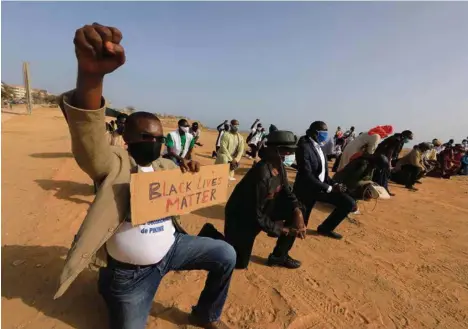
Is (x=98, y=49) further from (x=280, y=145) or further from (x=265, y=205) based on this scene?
(x=265, y=205)

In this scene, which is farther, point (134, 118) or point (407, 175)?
point (407, 175)

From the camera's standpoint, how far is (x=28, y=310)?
286 centimetres

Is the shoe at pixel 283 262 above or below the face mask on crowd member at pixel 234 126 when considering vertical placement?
below

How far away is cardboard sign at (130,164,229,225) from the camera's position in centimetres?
210

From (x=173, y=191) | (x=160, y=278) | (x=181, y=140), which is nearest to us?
(x=173, y=191)

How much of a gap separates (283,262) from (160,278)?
2261 mm

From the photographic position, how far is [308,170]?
15.4 ft

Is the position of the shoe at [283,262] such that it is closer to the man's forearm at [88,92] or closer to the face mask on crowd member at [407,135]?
the man's forearm at [88,92]

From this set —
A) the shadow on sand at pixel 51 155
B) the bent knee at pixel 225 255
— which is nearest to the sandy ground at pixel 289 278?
the bent knee at pixel 225 255

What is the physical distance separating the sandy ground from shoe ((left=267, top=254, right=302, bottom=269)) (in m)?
0.11

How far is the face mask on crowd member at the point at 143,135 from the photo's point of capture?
214 cm

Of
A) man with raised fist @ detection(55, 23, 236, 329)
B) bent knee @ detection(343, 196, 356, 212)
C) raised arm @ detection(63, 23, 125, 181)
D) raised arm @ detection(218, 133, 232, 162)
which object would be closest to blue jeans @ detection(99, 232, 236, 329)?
man with raised fist @ detection(55, 23, 236, 329)

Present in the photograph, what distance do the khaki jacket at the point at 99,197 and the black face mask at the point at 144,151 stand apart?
0.07 meters

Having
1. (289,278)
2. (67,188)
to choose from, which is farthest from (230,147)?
(289,278)
